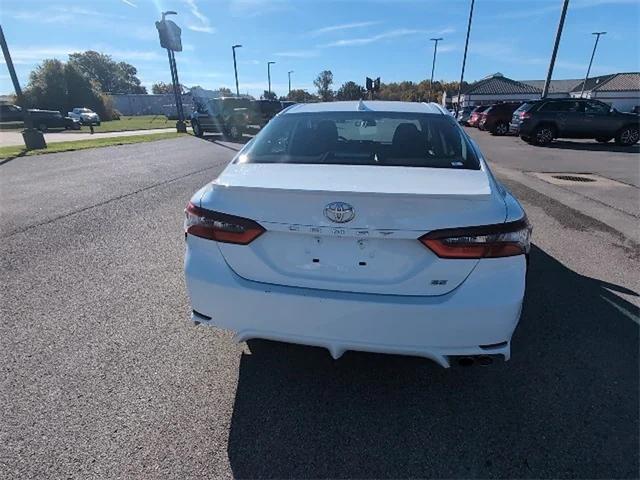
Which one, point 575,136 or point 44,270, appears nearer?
point 44,270

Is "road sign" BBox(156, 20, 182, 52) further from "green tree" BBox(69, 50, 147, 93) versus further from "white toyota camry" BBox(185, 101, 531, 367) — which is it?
"green tree" BBox(69, 50, 147, 93)

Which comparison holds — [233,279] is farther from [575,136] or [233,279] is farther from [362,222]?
[575,136]

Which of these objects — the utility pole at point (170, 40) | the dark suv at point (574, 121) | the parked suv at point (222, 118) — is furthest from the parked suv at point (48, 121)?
the dark suv at point (574, 121)

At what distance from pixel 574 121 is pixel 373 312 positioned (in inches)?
768

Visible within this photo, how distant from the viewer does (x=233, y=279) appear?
2.13 metres

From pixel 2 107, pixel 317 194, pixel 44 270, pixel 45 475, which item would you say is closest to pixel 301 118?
pixel 317 194

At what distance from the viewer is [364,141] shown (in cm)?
304

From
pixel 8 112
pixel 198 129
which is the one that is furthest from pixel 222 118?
pixel 8 112

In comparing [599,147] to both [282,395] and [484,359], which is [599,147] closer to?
[484,359]

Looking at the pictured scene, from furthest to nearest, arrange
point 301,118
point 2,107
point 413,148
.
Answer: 1. point 2,107
2. point 301,118
3. point 413,148

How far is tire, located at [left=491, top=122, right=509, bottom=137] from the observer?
2381 centimetres

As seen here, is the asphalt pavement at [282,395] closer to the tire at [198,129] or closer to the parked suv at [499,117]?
the tire at [198,129]

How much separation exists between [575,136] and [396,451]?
19.8 metres

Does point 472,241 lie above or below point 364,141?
below
